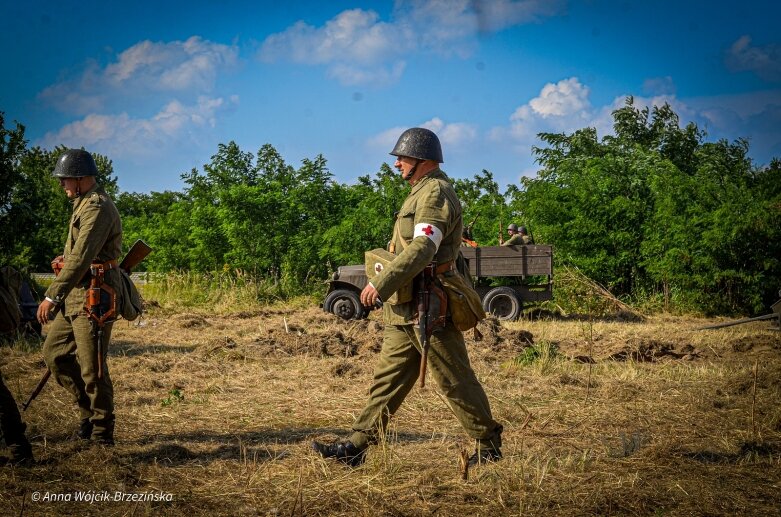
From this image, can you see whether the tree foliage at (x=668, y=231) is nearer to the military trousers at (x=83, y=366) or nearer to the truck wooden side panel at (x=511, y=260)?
the truck wooden side panel at (x=511, y=260)

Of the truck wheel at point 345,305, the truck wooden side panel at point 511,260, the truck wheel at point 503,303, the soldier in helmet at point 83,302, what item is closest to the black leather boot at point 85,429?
the soldier in helmet at point 83,302

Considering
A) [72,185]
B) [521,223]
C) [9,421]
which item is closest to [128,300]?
[72,185]

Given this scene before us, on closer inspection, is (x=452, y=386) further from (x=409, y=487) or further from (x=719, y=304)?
(x=719, y=304)

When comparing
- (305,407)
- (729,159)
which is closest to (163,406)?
(305,407)

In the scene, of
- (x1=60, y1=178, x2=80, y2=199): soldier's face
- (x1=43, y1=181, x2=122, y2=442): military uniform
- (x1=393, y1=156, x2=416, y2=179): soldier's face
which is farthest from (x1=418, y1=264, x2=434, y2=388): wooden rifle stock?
(x1=60, y1=178, x2=80, y2=199): soldier's face

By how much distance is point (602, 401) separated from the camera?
701 centimetres

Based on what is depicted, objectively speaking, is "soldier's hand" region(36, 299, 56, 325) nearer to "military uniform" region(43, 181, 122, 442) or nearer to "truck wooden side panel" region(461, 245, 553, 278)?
"military uniform" region(43, 181, 122, 442)

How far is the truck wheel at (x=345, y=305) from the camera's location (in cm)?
1427

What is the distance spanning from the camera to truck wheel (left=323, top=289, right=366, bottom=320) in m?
14.3

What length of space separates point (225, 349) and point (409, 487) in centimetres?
614

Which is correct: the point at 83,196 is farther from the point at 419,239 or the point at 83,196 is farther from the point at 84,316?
A: the point at 419,239

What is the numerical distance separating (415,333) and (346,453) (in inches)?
36.6

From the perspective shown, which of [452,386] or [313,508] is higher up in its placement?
[452,386]

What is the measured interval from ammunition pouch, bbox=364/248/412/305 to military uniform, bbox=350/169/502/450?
6 cm
